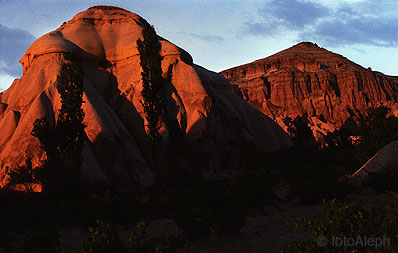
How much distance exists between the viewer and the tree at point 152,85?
28703mm

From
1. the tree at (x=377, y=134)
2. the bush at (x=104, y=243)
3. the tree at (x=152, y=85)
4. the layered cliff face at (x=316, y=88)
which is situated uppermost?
the layered cliff face at (x=316, y=88)

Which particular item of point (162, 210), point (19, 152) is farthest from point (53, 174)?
point (162, 210)

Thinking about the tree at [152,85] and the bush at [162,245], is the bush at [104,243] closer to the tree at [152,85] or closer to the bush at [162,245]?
the bush at [162,245]

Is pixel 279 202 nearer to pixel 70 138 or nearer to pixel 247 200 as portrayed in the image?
pixel 247 200

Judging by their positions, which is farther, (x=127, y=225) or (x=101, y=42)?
(x=101, y=42)

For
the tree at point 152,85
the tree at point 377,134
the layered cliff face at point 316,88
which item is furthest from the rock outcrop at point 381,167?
the layered cliff face at point 316,88

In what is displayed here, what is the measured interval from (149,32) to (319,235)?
87.2 ft

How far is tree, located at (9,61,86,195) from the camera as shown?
2184 centimetres

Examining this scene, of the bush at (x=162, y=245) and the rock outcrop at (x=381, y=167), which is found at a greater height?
the rock outcrop at (x=381, y=167)

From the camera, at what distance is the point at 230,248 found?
919 centimetres

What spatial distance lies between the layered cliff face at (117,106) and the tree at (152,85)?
7.70 feet

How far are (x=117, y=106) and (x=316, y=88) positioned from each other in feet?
367

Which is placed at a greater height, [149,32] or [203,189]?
[149,32]

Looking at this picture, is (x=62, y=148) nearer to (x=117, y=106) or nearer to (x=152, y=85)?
(x=152, y=85)
